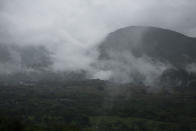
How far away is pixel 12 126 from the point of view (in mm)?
29125

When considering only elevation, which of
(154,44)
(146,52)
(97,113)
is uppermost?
(154,44)

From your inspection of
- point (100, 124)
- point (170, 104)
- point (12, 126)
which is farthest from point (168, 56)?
point (12, 126)

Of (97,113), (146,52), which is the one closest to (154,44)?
(146,52)

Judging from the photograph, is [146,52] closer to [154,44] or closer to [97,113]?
[154,44]

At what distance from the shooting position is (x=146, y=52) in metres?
169

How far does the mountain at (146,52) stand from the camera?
152 m

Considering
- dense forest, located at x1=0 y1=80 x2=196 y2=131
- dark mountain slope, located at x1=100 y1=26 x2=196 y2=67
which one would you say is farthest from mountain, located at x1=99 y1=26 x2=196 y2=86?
dense forest, located at x1=0 y1=80 x2=196 y2=131

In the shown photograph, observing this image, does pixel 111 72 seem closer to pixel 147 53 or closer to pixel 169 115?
pixel 147 53

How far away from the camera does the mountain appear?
15188 centimetres

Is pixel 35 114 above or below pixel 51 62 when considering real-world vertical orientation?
below

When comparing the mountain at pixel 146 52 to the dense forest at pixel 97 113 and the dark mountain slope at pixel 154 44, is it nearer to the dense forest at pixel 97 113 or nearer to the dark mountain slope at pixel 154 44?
the dark mountain slope at pixel 154 44

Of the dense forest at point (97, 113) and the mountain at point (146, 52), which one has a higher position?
the mountain at point (146, 52)

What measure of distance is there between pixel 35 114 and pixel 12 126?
26.2 m

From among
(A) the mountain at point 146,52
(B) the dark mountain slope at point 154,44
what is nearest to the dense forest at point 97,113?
(A) the mountain at point 146,52
